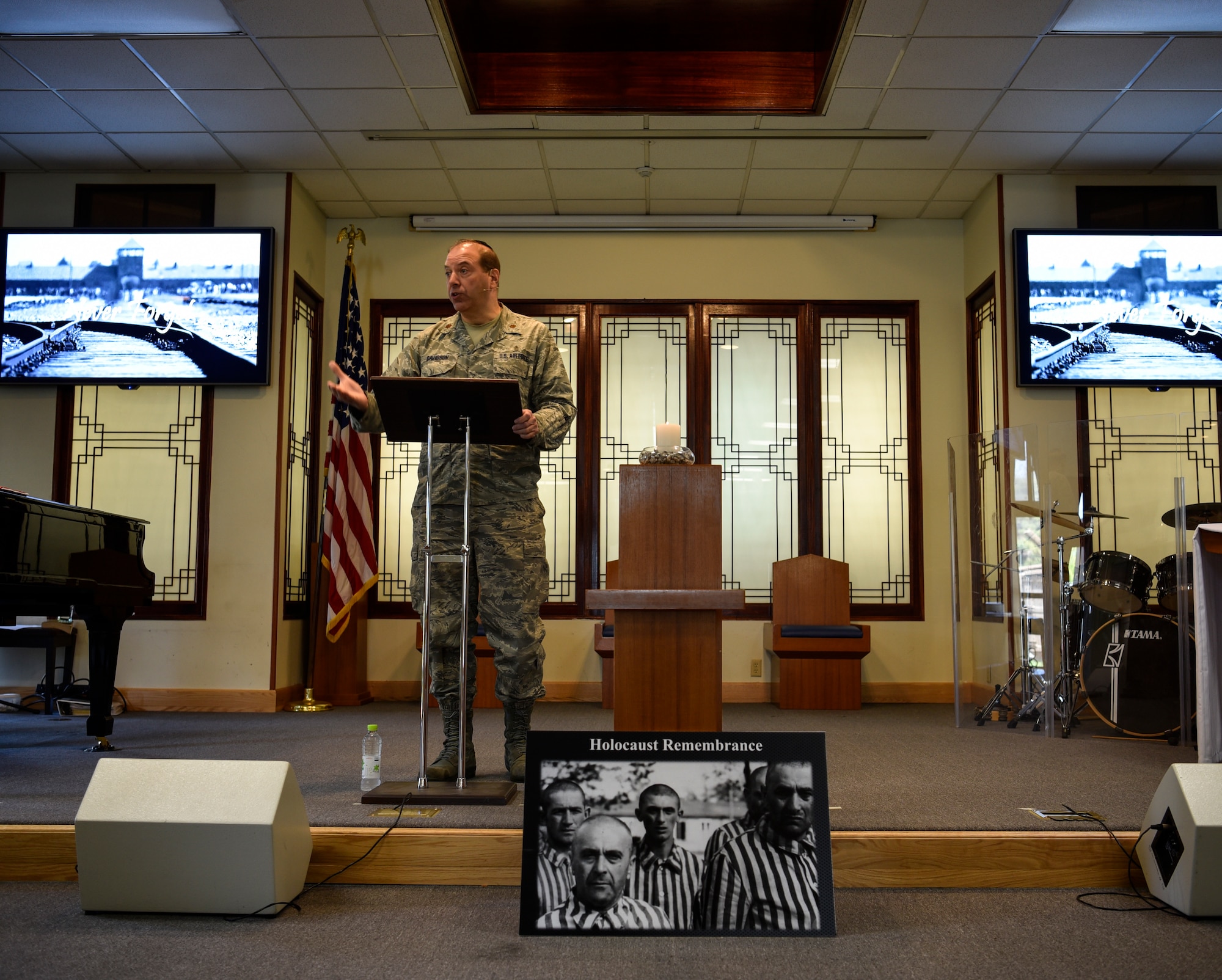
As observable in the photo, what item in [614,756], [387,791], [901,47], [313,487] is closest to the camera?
[614,756]

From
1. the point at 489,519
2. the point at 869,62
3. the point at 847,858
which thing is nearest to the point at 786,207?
the point at 869,62

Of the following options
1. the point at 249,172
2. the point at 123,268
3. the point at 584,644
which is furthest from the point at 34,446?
the point at 584,644

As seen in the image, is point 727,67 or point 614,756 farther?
point 727,67

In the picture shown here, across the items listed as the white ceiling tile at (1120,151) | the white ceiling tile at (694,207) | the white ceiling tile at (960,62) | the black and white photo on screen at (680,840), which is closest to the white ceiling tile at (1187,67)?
the white ceiling tile at (1120,151)

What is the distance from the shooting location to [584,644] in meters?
6.56

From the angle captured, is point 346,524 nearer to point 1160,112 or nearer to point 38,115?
point 38,115

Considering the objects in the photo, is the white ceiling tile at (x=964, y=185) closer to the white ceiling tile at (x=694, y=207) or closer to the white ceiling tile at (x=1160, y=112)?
the white ceiling tile at (x=1160, y=112)

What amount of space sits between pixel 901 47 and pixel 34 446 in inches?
209

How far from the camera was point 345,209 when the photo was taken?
671 centimetres

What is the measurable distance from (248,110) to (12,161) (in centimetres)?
177

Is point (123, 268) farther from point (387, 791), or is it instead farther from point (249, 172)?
point (387, 791)

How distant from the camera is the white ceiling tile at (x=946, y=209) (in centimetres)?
655

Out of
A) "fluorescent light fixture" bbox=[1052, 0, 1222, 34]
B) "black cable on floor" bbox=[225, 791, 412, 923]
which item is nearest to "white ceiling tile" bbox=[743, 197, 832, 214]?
"fluorescent light fixture" bbox=[1052, 0, 1222, 34]

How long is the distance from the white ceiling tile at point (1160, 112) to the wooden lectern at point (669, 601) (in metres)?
3.53
